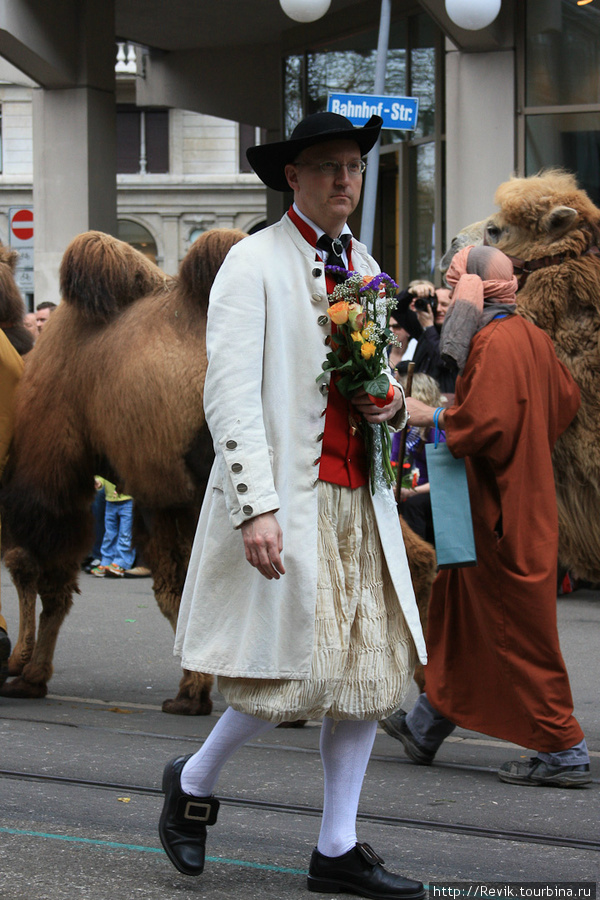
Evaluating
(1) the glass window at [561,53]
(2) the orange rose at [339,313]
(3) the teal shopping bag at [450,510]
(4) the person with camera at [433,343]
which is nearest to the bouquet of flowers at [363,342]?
(2) the orange rose at [339,313]

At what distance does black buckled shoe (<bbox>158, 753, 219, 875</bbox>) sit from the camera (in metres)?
3.32

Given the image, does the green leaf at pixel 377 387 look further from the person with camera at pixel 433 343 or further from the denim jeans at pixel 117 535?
the denim jeans at pixel 117 535

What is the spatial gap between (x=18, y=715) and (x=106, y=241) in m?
2.23

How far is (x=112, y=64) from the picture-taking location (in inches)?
576

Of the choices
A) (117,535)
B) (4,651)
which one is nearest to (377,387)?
(4,651)

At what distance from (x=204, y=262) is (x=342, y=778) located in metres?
2.70

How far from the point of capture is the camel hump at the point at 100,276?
18.2 feet

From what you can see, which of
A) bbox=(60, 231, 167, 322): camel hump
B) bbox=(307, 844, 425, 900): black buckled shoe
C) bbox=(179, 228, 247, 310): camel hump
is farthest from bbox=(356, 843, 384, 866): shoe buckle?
bbox=(60, 231, 167, 322): camel hump

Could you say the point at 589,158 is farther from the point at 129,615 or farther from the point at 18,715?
the point at 18,715

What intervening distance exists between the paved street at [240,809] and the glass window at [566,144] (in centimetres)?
713

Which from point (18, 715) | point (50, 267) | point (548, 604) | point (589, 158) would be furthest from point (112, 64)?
point (548, 604)

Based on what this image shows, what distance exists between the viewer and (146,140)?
128ft

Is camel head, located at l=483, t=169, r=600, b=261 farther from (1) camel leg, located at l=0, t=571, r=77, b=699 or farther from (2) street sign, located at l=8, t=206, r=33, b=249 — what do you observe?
(2) street sign, located at l=8, t=206, r=33, b=249

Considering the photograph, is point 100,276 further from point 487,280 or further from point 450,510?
point 450,510
